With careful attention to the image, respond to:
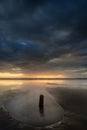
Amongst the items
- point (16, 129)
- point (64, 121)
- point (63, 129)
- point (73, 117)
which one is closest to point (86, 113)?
point (73, 117)

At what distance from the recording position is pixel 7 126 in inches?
575

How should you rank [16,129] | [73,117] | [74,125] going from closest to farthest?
[16,129]
[74,125]
[73,117]

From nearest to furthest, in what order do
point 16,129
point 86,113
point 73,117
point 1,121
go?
point 16,129 < point 1,121 < point 73,117 < point 86,113

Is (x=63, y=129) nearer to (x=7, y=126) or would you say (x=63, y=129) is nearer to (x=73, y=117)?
(x=73, y=117)

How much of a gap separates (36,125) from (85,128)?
5301 mm

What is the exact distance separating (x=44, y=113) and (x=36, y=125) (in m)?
4.63

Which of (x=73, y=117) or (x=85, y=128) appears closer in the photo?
(x=85, y=128)

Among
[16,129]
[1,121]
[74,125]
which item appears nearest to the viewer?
[16,129]

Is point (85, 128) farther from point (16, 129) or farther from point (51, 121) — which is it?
point (16, 129)

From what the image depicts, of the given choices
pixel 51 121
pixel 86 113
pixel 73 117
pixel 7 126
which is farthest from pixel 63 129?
pixel 86 113

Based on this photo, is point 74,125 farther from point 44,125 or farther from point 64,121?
point 44,125

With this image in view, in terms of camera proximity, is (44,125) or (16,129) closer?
(16,129)

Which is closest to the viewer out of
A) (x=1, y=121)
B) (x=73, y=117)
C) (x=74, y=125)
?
(x=74, y=125)

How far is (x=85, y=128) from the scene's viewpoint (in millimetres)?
14383
